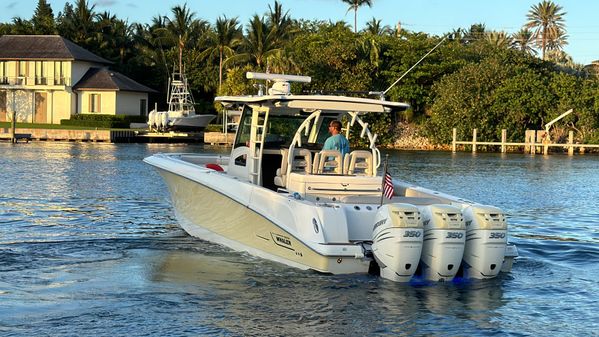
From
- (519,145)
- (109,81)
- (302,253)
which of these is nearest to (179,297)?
(302,253)

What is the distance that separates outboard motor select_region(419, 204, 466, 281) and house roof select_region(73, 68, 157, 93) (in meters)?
61.0

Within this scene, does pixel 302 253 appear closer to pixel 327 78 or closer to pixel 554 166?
pixel 554 166

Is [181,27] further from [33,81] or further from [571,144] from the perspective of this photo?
[571,144]

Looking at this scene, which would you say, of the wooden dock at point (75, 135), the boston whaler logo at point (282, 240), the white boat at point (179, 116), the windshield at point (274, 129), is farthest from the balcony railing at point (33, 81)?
the boston whaler logo at point (282, 240)

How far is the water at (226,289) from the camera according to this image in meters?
9.76

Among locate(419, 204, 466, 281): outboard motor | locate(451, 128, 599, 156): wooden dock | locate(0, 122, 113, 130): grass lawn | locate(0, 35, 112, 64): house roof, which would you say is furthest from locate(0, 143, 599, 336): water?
locate(0, 35, 112, 64): house roof

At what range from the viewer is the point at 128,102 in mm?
72750

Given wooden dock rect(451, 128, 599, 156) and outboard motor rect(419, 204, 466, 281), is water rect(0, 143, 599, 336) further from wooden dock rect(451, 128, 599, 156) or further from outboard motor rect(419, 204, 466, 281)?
wooden dock rect(451, 128, 599, 156)

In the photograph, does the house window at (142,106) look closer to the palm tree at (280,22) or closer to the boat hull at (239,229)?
the palm tree at (280,22)

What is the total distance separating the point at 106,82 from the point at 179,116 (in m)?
8.70

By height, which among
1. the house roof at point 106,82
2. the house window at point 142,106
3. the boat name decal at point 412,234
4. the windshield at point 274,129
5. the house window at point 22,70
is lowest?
the boat name decal at point 412,234

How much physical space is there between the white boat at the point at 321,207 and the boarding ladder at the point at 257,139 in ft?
0.06

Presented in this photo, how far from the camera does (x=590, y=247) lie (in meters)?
15.5

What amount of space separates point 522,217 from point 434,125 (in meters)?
41.3
